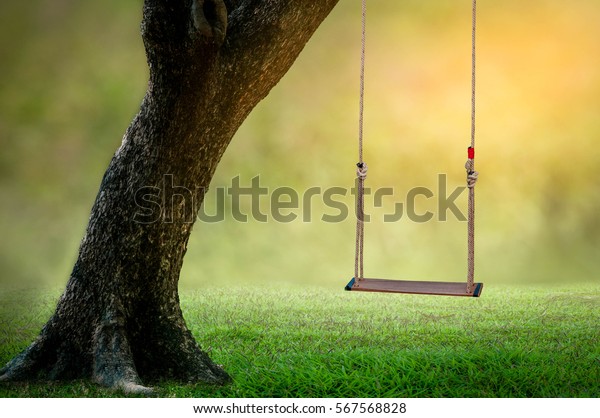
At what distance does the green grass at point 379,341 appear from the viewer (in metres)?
3.10

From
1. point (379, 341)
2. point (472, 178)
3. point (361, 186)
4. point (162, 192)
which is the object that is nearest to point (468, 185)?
point (472, 178)

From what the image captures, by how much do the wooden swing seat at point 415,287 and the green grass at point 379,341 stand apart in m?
0.31

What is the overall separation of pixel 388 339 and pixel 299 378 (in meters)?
1.24

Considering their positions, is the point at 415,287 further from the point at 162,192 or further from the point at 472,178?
the point at 162,192

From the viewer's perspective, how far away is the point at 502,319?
5.00m

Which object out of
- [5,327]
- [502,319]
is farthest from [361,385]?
[5,327]

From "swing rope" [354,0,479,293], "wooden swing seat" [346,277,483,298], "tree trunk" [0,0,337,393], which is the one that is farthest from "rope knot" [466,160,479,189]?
"tree trunk" [0,0,337,393]

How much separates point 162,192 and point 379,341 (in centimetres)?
186

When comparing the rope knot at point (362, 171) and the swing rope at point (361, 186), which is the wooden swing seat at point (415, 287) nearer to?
the swing rope at point (361, 186)

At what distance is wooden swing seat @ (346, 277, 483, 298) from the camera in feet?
11.6

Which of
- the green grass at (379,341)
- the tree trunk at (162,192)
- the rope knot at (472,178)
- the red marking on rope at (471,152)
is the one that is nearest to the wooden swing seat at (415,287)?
the green grass at (379,341)

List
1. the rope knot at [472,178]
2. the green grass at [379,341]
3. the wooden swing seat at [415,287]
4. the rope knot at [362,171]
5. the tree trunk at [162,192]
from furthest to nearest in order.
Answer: the rope knot at [362,171] < the rope knot at [472,178] < the wooden swing seat at [415,287] < the green grass at [379,341] < the tree trunk at [162,192]

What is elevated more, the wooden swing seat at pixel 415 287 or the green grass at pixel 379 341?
the wooden swing seat at pixel 415 287

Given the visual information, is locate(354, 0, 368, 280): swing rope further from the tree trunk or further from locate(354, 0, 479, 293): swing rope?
the tree trunk
